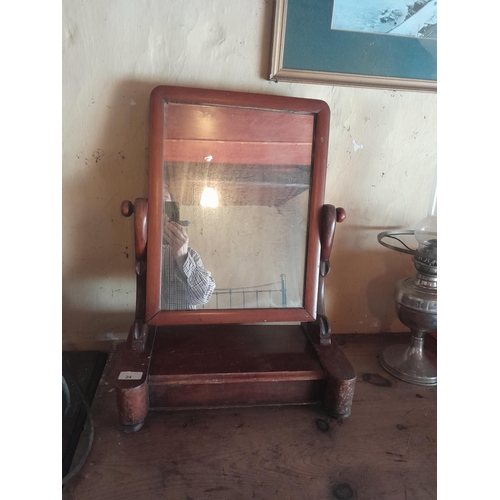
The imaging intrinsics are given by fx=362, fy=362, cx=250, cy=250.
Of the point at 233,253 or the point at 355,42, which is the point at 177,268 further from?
the point at 355,42

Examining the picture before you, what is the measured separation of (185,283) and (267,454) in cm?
32

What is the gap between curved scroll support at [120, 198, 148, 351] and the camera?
0.65 m

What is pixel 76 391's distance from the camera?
0.68 metres

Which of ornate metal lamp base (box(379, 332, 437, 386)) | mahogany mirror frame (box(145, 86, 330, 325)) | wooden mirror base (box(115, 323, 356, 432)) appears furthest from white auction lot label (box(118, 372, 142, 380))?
ornate metal lamp base (box(379, 332, 437, 386))

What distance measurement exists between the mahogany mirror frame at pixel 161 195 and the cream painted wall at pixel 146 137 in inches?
3.0

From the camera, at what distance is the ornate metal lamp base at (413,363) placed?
0.76m

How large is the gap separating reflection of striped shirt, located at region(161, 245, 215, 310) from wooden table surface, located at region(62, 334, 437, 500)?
20 centimetres

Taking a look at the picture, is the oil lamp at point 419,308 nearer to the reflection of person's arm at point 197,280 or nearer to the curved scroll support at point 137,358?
the reflection of person's arm at point 197,280

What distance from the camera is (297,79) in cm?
73

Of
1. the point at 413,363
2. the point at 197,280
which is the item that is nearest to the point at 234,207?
the point at 197,280

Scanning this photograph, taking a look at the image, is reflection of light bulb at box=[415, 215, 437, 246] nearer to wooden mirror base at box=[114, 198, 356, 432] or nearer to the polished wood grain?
wooden mirror base at box=[114, 198, 356, 432]
